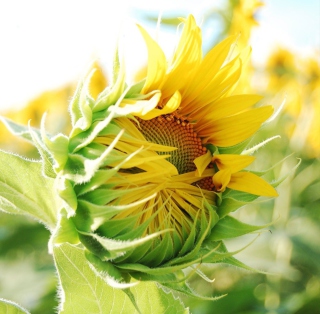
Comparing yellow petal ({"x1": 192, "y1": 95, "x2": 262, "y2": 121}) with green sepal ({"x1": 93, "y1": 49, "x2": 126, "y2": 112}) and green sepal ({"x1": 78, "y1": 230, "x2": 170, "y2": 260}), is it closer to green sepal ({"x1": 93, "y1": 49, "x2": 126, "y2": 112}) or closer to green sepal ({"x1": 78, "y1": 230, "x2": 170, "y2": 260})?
green sepal ({"x1": 93, "y1": 49, "x2": 126, "y2": 112})

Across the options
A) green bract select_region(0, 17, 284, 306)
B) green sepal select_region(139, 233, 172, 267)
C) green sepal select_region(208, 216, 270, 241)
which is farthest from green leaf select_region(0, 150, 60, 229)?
green sepal select_region(208, 216, 270, 241)

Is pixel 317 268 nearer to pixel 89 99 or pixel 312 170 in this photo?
pixel 312 170

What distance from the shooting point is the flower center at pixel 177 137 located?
1273 mm

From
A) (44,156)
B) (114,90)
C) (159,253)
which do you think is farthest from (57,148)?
(159,253)

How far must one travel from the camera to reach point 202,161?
131 cm

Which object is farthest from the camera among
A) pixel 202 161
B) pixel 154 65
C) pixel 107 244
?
pixel 202 161

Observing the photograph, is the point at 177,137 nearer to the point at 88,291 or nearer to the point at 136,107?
the point at 136,107

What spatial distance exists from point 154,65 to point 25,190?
0.37m

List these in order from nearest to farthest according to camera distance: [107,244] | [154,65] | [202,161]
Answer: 1. [107,244]
2. [154,65]
3. [202,161]

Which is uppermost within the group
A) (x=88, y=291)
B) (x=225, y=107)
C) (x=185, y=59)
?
(x=185, y=59)

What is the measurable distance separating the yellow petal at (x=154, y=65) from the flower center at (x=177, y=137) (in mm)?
74

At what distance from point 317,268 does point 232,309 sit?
0.66m

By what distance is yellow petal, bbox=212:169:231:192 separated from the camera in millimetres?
1275

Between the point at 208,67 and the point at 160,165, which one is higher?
the point at 208,67
